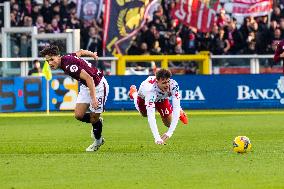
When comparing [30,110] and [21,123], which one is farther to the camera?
[30,110]

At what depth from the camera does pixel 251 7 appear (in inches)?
1292

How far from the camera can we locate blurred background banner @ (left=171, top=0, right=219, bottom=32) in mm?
33312

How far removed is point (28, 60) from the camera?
35.0m

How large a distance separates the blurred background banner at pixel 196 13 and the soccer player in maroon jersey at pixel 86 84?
1436cm

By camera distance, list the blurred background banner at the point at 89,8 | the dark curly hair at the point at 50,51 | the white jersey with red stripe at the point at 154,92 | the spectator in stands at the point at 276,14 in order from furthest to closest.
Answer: the spectator in stands at the point at 276,14, the blurred background banner at the point at 89,8, the white jersey with red stripe at the point at 154,92, the dark curly hair at the point at 50,51

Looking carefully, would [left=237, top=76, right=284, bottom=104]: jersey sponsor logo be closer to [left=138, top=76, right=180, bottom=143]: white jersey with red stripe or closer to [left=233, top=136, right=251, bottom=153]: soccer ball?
[left=138, top=76, right=180, bottom=143]: white jersey with red stripe

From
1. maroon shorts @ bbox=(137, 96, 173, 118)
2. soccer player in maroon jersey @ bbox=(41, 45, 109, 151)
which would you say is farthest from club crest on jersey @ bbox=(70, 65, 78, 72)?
maroon shorts @ bbox=(137, 96, 173, 118)

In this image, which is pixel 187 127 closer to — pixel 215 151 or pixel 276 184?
pixel 215 151

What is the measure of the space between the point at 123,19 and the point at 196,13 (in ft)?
7.88

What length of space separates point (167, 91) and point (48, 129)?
22.1 feet

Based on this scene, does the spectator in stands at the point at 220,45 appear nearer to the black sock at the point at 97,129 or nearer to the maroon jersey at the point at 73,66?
the black sock at the point at 97,129

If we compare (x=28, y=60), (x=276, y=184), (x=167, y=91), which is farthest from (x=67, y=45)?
(x=276, y=184)

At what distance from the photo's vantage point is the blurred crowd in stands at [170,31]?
112 ft

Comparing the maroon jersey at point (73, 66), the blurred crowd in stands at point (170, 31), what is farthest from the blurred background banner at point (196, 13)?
the maroon jersey at point (73, 66)
